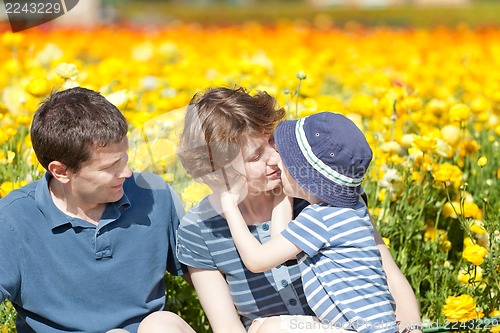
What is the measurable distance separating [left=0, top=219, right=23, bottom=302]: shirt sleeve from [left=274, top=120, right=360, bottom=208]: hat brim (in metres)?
0.71

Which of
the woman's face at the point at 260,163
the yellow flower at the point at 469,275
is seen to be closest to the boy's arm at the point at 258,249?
the woman's face at the point at 260,163

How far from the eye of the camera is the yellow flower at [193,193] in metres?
2.28

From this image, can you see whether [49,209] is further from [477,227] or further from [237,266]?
[477,227]

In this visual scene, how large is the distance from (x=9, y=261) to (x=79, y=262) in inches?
6.9

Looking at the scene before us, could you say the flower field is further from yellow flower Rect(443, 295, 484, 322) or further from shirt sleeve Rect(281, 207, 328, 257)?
shirt sleeve Rect(281, 207, 328, 257)

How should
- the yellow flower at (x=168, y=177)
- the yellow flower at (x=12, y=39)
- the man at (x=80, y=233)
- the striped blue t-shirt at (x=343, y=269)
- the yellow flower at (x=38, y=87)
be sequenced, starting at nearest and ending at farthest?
1. the striped blue t-shirt at (x=343, y=269)
2. the man at (x=80, y=233)
3. the yellow flower at (x=168, y=177)
4. the yellow flower at (x=38, y=87)
5. the yellow flower at (x=12, y=39)

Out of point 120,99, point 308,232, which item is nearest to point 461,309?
point 308,232

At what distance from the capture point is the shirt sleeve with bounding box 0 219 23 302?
2051mm

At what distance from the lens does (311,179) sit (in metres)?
2.01

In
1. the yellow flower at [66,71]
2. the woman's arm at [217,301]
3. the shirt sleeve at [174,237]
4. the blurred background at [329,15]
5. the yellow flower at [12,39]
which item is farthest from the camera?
the blurred background at [329,15]

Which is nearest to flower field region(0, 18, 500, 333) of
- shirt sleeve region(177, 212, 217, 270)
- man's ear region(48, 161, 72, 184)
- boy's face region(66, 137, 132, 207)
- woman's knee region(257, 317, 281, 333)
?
shirt sleeve region(177, 212, 217, 270)

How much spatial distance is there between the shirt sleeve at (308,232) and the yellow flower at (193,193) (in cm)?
32

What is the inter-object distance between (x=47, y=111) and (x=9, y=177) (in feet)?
2.57

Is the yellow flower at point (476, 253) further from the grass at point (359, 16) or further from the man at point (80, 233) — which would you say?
the grass at point (359, 16)
